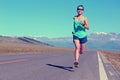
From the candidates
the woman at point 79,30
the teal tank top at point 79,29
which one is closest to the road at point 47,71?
the woman at point 79,30

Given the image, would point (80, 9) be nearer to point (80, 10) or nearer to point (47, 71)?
point (80, 10)

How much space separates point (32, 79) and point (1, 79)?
0.78 meters

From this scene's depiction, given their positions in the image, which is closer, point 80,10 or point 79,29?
point 80,10

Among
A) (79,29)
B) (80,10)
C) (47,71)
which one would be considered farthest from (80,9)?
(47,71)

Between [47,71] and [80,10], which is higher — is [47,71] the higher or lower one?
the lower one

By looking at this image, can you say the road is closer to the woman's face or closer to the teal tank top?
the teal tank top

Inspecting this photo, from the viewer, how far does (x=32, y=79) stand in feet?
23.7

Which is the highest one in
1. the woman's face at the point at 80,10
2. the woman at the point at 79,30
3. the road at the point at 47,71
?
the woman's face at the point at 80,10

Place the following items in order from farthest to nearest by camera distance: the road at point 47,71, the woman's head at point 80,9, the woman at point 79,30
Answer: the woman at point 79,30 < the woman's head at point 80,9 < the road at point 47,71

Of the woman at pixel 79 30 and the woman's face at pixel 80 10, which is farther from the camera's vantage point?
the woman at pixel 79 30

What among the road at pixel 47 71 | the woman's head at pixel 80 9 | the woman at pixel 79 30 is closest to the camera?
the road at pixel 47 71

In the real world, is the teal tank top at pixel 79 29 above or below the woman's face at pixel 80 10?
below

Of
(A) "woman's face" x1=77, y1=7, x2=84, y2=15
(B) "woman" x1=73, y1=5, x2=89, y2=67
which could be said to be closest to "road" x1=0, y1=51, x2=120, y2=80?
(B) "woman" x1=73, y1=5, x2=89, y2=67

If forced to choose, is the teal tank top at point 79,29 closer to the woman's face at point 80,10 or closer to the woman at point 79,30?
the woman at point 79,30
